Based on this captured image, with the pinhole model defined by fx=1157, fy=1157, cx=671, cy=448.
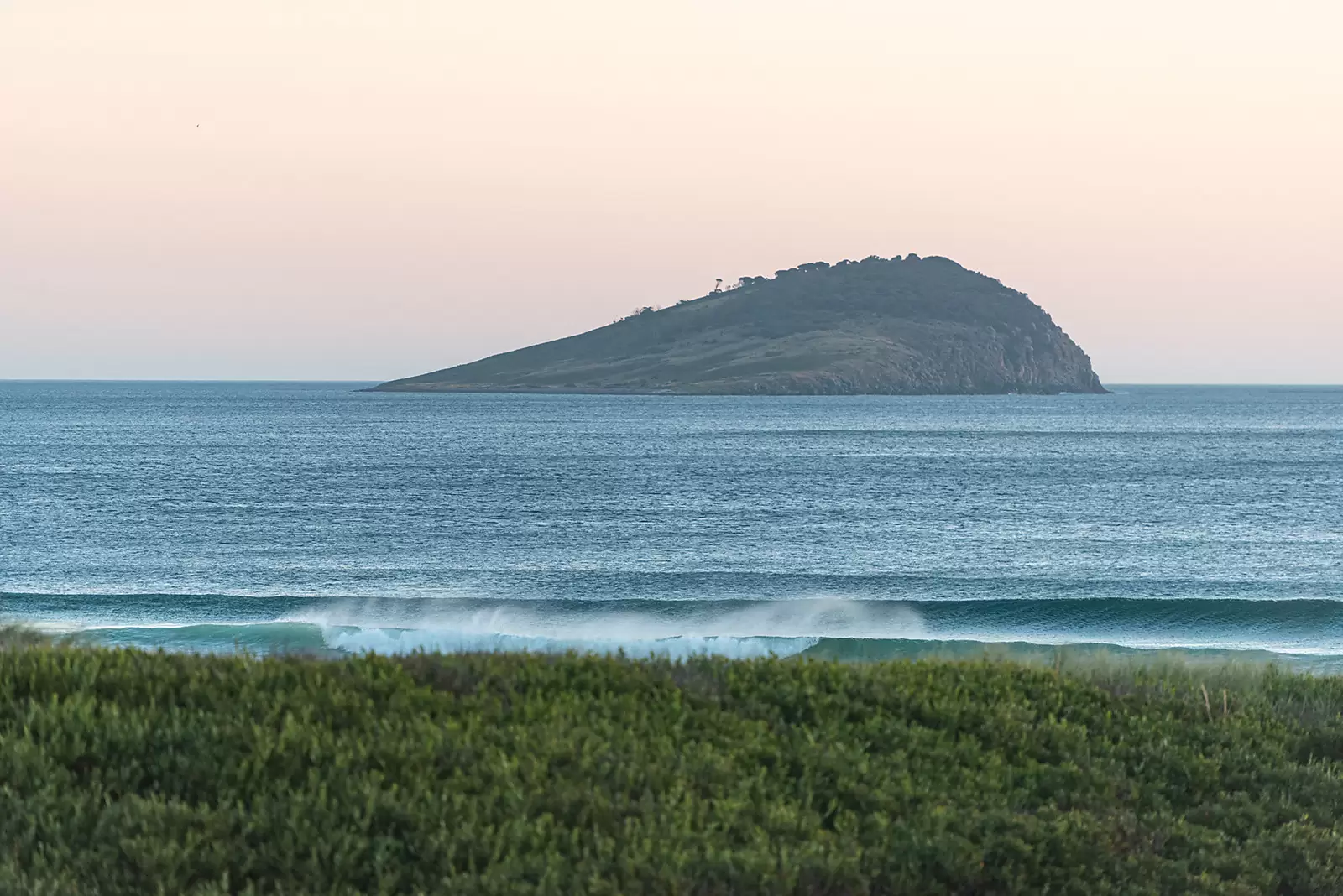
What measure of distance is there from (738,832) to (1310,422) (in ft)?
624

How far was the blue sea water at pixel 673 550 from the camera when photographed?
101 ft

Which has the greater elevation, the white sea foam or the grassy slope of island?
the grassy slope of island

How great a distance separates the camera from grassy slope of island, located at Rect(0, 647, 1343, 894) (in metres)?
6.36

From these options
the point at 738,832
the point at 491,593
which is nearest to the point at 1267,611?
the point at 491,593

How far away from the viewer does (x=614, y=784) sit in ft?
24.1

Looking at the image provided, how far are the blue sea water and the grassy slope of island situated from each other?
147 inches

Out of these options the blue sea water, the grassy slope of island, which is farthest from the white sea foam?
the grassy slope of island

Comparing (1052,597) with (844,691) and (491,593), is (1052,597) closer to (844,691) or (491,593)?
(491,593)

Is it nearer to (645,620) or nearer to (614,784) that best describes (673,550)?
(645,620)

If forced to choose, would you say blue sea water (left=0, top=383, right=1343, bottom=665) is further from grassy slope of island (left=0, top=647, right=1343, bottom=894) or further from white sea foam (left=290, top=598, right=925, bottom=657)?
grassy slope of island (left=0, top=647, right=1343, bottom=894)

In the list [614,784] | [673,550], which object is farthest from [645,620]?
[614,784]

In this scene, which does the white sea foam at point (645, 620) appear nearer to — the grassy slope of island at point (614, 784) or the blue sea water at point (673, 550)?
the blue sea water at point (673, 550)

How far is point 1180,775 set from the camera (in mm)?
9078

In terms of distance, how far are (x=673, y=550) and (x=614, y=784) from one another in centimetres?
3827
